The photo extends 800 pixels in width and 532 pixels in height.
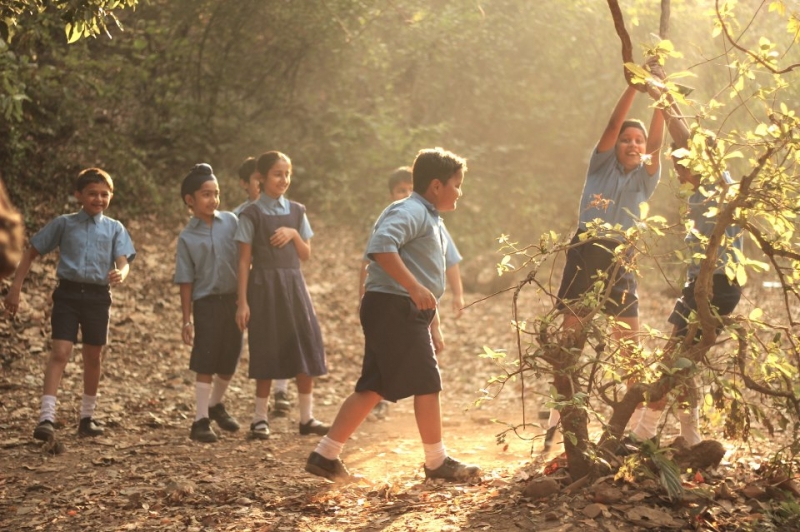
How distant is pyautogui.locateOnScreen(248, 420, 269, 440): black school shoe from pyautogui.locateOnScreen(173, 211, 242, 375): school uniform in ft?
1.56

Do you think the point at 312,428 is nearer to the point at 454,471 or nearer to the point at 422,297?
the point at 454,471

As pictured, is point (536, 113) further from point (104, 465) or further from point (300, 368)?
point (104, 465)

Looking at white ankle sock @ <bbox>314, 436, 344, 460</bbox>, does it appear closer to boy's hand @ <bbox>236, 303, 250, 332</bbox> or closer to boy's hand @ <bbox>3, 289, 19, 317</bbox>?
boy's hand @ <bbox>236, 303, 250, 332</bbox>

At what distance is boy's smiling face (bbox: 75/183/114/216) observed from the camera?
6.29 meters

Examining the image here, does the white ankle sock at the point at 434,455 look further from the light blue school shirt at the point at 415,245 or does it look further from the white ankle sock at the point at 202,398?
the white ankle sock at the point at 202,398

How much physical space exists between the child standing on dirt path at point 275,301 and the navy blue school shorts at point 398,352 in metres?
1.72

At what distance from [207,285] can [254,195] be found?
1018mm

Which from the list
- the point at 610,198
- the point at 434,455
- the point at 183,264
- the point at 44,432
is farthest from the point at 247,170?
the point at 434,455

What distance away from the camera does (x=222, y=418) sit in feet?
22.3

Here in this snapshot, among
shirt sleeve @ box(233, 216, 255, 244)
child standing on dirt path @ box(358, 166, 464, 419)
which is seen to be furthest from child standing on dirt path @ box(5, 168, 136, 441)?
child standing on dirt path @ box(358, 166, 464, 419)

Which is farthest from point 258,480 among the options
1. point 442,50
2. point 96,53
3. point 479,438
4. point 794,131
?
point 442,50

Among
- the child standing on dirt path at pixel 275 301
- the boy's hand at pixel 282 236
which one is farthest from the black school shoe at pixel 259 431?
the boy's hand at pixel 282 236

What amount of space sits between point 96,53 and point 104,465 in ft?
27.4

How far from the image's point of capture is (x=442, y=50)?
603 inches
